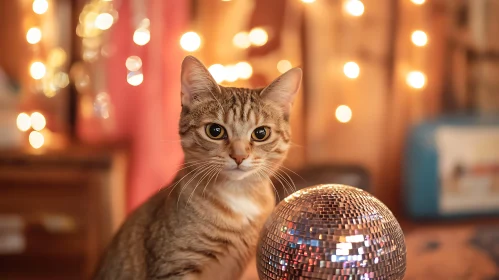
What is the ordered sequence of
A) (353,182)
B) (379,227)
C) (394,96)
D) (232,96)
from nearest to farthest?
1. (379,227)
2. (232,96)
3. (353,182)
4. (394,96)

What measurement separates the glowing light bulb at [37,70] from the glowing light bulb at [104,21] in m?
0.34

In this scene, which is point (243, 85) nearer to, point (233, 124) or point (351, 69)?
point (351, 69)

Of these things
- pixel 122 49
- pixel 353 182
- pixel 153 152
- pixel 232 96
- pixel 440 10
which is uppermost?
pixel 440 10

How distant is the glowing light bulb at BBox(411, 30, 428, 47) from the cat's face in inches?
54.5

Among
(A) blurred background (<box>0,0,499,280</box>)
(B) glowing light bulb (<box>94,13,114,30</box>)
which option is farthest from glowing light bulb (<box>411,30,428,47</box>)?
(B) glowing light bulb (<box>94,13,114,30</box>)

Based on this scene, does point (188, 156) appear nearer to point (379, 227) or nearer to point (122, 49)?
point (379, 227)

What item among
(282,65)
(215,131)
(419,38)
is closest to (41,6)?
(282,65)

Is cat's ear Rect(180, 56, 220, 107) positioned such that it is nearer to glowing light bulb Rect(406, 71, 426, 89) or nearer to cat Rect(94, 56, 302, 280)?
cat Rect(94, 56, 302, 280)

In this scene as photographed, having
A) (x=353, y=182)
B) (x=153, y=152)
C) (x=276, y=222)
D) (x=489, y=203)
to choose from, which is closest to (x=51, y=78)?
(x=153, y=152)

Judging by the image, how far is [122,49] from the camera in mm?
1951

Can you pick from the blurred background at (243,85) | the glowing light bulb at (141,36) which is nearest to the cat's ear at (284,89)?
the blurred background at (243,85)

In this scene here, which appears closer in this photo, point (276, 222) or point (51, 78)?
point (276, 222)

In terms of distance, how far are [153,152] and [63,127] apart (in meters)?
0.52

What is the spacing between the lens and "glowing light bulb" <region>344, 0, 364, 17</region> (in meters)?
2.20
